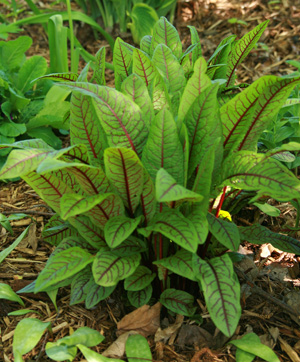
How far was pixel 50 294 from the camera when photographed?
1.65 m

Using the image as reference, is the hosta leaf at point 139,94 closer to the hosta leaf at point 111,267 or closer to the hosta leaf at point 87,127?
the hosta leaf at point 87,127

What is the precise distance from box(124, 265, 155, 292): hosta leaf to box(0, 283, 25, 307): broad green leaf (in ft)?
1.48

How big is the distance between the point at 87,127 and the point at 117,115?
17 centimetres

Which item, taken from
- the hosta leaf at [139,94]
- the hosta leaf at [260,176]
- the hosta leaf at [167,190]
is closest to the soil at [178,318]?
the hosta leaf at [260,176]

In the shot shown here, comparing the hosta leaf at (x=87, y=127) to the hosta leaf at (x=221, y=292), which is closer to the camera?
the hosta leaf at (x=221, y=292)

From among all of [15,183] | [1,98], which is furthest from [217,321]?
[1,98]

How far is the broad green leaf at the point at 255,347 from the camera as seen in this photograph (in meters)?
1.44

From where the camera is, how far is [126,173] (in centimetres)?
141

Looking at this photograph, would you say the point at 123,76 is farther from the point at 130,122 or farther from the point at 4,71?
the point at 4,71

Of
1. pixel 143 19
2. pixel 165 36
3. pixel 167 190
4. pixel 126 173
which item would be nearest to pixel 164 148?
pixel 126 173

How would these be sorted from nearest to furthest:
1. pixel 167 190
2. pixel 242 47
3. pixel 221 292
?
pixel 167 190 → pixel 221 292 → pixel 242 47

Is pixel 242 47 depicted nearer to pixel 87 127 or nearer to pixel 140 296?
pixel 87 127

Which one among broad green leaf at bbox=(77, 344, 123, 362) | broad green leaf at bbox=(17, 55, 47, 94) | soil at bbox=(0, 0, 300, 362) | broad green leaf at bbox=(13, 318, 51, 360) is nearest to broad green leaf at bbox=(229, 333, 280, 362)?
soil at bbox=(0, 0, 300, 362)

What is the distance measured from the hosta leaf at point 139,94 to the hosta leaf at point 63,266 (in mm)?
484
